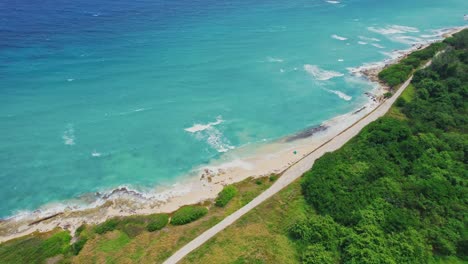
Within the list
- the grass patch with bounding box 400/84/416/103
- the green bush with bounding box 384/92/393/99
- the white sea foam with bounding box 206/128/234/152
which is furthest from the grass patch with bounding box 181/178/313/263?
the grass patch with bounding box 400/84/416/103

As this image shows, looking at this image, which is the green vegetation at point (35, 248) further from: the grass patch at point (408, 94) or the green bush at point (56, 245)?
the grass patch at point (408, 94)

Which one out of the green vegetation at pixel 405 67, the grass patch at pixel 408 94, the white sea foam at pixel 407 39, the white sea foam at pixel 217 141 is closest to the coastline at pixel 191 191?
the white sea foam at pixel 217 141

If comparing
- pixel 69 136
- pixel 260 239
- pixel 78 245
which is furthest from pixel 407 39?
pixel 78 245

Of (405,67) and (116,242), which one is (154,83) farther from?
(405,67)

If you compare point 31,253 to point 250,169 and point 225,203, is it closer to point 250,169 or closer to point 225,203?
point 225,203

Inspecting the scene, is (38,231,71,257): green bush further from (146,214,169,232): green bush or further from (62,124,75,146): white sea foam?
(62,124,75,146): white sea foam

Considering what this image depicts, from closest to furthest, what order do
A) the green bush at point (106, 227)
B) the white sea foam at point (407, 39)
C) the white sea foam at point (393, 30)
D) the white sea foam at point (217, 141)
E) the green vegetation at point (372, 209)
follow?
the green vegetation at point (372, 209), the green bush at point (106, 227), the white sea foam at point (217, 141), the white sea foam at point (407, 39), the white sea foam at point (393, 30)
